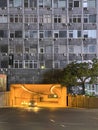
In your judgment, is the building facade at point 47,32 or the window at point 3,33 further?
the window at point 3,33

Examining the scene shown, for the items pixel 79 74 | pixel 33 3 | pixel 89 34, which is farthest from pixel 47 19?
pixel 79 74

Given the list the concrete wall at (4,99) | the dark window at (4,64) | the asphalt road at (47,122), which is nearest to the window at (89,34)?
the dark window at (4,64)

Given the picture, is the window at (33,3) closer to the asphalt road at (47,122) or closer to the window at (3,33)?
the window at (3,33)

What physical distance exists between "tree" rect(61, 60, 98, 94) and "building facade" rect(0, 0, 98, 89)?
5.52m

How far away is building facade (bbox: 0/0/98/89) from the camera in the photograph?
96.2 metres

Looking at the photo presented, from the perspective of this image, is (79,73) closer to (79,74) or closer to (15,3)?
(79,74)

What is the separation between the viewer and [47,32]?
96.9 metres

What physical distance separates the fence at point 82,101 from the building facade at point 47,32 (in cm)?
706

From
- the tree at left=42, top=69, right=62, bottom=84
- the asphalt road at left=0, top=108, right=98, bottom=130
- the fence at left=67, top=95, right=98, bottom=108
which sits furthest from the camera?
the tree at left=42, top=69, right=62, bottom=84

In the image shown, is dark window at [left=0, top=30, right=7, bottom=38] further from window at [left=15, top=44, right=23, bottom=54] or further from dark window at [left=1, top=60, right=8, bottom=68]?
dark window at [left=1, top=60, right=8, bottom=68]

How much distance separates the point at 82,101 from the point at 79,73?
473cm

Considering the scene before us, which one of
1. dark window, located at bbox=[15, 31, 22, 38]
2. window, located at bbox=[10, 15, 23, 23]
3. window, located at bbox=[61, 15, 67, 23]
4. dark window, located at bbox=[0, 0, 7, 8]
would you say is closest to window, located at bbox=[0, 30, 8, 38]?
dark window, located at bbox=[15, 31, 22, 38]

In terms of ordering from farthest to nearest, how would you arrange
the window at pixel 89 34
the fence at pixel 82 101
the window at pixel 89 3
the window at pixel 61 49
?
the window at pixel 61 49 < the window at pixel 89 34 < the window at pixel 89 3 < the fence at pixel 82 101

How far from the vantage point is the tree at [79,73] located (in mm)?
89312
